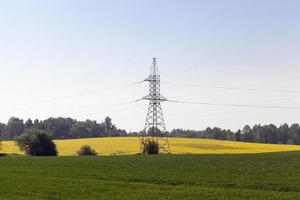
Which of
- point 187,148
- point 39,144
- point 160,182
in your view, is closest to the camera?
point 160,182

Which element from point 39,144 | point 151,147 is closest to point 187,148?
point 151,147

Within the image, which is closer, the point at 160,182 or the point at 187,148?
the point at 160,182

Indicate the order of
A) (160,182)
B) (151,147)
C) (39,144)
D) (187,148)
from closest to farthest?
(160,182)
(151,147)
(39,144)
(187,148)

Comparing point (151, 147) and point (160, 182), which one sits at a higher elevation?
point (151, 147)

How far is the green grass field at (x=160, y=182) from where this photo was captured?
2612 centimetres

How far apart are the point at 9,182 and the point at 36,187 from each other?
3413 millimetres

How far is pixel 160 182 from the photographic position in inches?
1214

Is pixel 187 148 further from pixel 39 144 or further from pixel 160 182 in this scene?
pixel 160 182

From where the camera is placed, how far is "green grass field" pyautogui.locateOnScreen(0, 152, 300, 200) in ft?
85.7

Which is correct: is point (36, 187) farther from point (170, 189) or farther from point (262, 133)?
point (262, 133)

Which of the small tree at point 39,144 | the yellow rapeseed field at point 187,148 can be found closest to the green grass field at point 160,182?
the small tree at point 39,144

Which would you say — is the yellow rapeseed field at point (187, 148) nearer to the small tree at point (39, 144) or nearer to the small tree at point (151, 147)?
the small tree at point (39, 144)

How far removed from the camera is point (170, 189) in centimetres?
2784

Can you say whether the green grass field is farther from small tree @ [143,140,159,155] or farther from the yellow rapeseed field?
the yellow rapeseed field
